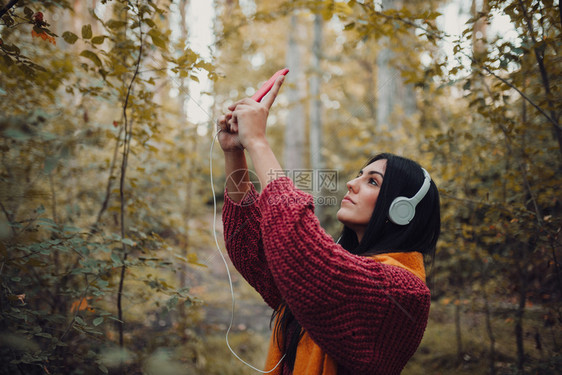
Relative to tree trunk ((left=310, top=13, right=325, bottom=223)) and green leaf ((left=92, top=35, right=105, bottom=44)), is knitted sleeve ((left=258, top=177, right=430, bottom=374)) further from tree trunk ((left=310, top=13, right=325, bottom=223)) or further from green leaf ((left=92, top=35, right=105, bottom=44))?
tree trunk ((left=310, top=13, right=325, bottom=223))

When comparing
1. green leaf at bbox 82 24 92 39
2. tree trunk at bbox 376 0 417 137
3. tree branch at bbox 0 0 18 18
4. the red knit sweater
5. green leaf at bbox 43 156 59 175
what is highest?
tree trunk at bbox 376 0 417 137

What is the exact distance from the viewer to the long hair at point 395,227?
1.33 metres

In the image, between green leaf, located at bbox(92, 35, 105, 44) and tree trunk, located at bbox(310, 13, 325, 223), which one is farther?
tree trunk, located at bbox(310, 13, 325, 223)

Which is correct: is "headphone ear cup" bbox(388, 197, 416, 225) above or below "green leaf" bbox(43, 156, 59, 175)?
below

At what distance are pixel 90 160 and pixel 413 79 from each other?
2637mm

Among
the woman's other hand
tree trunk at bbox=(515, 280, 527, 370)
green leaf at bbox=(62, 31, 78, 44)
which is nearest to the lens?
the woman's other hand

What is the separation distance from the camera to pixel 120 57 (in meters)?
1.79

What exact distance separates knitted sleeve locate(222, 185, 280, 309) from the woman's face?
0.35 metres

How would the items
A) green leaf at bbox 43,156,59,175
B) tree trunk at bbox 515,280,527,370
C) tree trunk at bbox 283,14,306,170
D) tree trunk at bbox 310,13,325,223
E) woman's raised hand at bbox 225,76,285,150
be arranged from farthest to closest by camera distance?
tree trunk at bbox 310,13,325,223, tree trunk at bbox 283,14,306,170, tree trunk at bbox 515,280,527,370, green leaf at bbox 43,156,59,175, woman's raised hand at bbox 225,76,285,150

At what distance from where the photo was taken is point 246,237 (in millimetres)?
1395

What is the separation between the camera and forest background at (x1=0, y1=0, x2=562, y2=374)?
1.49 meters


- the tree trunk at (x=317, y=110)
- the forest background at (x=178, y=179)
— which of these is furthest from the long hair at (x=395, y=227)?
the tree trunk at (x=317, y=110)

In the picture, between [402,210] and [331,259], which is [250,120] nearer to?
[331,259]

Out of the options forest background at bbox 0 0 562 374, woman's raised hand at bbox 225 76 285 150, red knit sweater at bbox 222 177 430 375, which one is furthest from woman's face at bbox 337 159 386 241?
forest background at bbox 0 0 562 374
